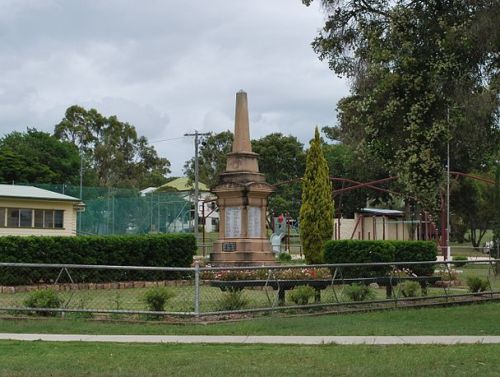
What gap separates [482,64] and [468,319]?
5.41 m

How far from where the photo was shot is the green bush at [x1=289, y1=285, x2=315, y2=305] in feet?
51.3

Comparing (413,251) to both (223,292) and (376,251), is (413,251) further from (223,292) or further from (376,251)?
(223,292)

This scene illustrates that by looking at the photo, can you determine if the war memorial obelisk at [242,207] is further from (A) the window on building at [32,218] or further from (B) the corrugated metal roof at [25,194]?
(A) the window on building at [32,218]

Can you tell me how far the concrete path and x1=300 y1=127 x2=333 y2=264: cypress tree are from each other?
19874 millimetres

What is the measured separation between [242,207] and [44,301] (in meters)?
13.4

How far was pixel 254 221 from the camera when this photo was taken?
90.3ft

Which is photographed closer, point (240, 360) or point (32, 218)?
point (240, 360)

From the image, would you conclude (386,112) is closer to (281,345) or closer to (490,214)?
(281,345)

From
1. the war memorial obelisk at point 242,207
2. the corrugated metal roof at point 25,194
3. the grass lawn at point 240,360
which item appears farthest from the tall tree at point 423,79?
the corrugated metal roof at point 25,194

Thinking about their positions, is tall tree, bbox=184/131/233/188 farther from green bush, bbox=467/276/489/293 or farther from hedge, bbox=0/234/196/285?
green bush, bbox=467/276/489/293

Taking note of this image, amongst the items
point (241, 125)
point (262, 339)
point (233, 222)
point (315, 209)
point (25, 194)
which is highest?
point (241, 125)

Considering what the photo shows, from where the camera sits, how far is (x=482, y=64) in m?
14.8

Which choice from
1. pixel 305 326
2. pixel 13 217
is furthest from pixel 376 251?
pixel 13 217

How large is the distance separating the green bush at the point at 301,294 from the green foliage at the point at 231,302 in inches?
51.3
